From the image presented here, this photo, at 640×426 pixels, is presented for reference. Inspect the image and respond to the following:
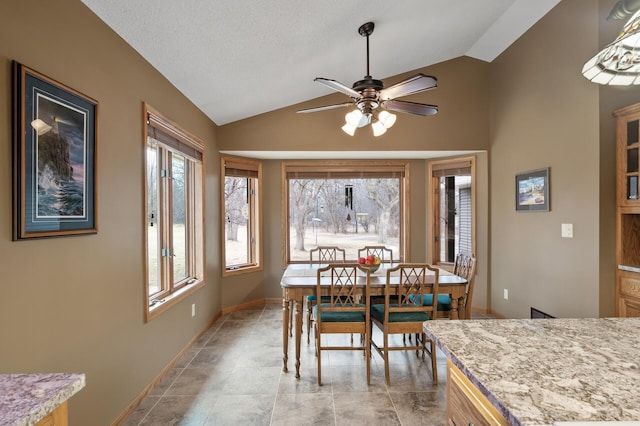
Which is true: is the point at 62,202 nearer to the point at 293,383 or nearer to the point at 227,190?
the point at 293,383

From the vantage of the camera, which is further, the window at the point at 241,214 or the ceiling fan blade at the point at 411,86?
the window at the point at 241,214

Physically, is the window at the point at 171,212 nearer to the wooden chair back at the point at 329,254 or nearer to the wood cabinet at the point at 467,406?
the wooden chair back at the point at 329,254

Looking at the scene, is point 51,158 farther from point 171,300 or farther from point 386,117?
point 386,117

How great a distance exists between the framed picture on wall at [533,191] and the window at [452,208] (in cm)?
72

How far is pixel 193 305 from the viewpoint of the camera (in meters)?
3.24

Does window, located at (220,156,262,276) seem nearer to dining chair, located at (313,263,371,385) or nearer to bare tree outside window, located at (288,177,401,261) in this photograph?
bare tree outside window, located at (288,177,401,261)

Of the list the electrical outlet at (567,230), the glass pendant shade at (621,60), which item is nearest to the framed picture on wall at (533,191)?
the electrical outlet at (567,230)

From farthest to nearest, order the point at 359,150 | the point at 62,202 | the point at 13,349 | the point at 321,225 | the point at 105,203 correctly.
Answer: the point at 321,225, the point at 359,150, the point at 105,203, the point at 62,202, the point at 13,349

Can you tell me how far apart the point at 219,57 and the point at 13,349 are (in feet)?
7.14

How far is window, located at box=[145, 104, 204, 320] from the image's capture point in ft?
8.33

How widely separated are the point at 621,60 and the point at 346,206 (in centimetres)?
363

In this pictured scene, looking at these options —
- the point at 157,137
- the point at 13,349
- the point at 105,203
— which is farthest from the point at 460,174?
the point at 13,349

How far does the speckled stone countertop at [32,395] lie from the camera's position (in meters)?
0.76

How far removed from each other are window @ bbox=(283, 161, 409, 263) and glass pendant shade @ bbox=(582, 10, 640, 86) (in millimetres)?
3243
